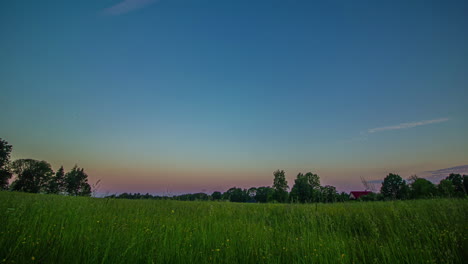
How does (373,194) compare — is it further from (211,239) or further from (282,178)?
(282,178)

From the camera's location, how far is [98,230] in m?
3.95

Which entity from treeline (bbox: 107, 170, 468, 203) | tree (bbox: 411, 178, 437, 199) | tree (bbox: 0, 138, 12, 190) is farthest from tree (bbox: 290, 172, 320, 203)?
tree (bbox: 0, 138, 12, 190)

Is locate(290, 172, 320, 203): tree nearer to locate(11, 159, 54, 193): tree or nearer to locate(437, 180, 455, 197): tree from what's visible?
locate(437, 180, 455, 197): tree

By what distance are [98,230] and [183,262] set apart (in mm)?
2464

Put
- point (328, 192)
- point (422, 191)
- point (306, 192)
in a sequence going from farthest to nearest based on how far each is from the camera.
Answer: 1. point (306, 192)
2. point (422, 191)
3. point (328, 192)

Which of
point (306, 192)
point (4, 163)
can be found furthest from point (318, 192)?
point (4, 163)

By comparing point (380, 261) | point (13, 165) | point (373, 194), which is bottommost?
point (380, 261)

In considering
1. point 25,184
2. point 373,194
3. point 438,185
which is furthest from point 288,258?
point 25,184

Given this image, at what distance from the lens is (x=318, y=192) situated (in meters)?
7.00

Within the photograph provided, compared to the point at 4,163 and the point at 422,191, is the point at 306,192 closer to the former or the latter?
the point at 422,191

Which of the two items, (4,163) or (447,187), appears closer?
(447,187)

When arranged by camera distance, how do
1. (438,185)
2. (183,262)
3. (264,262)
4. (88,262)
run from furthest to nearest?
(438,185)
(264,262)
(183,262)
(88,262)

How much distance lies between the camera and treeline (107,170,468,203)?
709cm

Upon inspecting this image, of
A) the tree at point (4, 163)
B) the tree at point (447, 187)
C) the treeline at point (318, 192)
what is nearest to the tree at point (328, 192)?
the treeline at point (318, 192)
